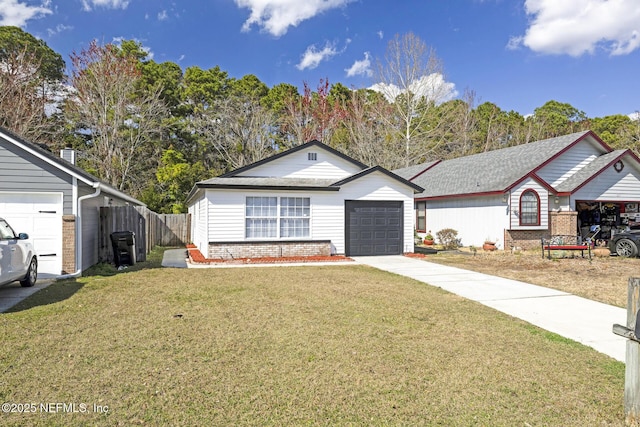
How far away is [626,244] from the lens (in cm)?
1510

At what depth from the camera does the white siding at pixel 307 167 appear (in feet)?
55.0

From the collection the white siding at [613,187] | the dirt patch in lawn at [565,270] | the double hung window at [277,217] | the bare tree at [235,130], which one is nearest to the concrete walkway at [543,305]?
the dirt patch in lawn at [565,270]

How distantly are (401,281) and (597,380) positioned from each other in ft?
19.5

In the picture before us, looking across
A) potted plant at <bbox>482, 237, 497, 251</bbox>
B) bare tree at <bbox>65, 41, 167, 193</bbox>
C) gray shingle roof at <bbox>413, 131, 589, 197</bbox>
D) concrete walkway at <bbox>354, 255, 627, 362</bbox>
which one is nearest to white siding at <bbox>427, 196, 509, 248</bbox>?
potted plant at <bbox>482, 237, 497, 251</bbox>

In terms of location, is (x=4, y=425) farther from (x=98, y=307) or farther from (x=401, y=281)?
(x=401, y=281)

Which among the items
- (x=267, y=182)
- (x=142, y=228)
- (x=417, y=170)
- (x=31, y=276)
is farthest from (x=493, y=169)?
(x=31, y=276)

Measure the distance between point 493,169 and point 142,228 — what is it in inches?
679

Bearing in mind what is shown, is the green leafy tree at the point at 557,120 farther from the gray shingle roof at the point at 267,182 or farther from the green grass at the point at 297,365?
the green grass at the point at 297,365

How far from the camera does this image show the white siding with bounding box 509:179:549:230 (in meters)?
17.7

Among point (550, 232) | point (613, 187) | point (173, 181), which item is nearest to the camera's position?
point (550, 232)

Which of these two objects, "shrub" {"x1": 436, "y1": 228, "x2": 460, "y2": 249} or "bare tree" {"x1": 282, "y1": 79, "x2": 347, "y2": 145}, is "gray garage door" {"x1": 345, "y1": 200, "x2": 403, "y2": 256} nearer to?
"shrub" {"x1": 436, "y1": 228, "x2": 460, "y2": 249}

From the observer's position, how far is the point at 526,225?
1795cm

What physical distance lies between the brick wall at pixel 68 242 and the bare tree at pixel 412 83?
2736 cm

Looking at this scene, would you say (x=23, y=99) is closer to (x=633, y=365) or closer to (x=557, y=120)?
(x=633, y=365)
